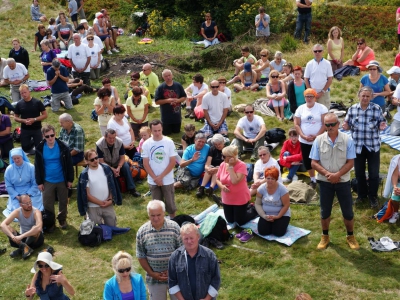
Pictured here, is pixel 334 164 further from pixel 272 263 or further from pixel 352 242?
pixel 272 263

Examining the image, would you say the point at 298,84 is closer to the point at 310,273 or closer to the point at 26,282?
the point at 310,273

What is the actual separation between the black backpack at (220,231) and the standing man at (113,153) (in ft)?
8.05

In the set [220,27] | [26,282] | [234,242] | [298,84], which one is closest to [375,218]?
[234,242]

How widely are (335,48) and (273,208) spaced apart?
7.89 meters

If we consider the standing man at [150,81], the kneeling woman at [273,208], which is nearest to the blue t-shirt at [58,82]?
the standing man at [150,81]

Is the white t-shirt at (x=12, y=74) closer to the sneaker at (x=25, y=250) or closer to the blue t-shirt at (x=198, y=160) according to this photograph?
the blue t-shirt at (x=198, y=160)

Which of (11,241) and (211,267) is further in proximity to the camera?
(11,241)

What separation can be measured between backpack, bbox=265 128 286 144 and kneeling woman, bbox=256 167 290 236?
11.3 ft

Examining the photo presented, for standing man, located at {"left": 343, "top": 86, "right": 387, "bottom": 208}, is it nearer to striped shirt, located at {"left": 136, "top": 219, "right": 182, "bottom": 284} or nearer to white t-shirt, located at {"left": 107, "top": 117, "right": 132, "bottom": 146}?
striped shirt, located at {"left": 136, "top": 219, "right": 182, "bottom": 284}

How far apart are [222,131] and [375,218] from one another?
4140 mm

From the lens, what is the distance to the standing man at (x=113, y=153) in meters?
10.5

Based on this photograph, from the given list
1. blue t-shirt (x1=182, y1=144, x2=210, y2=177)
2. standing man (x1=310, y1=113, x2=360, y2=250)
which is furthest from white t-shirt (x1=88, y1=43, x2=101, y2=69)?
standing man (x1=310, y1=113, x2=360, y2=250)

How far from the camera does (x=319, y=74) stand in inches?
483

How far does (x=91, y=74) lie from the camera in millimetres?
17641
